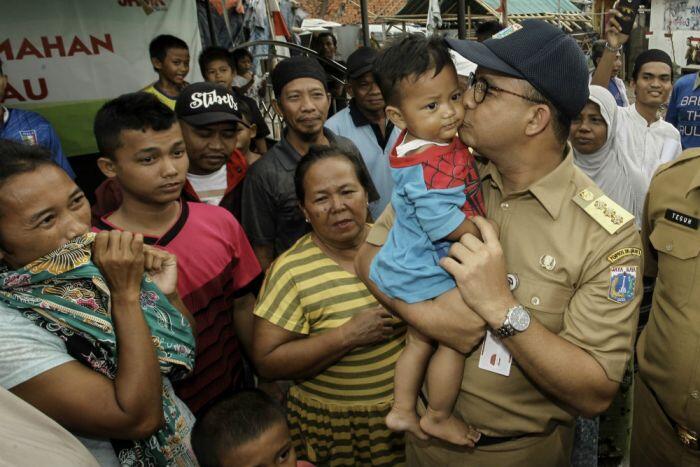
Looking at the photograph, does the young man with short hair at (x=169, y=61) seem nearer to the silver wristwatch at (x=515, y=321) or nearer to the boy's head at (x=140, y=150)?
the boy's head at (x=140, y=150)

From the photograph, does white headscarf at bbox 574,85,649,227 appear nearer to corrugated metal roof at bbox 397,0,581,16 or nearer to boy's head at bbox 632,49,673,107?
boy's head at bbox 632,49,673,107

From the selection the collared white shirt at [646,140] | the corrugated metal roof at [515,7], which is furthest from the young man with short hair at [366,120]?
the corrugated metal roof at [515,7]

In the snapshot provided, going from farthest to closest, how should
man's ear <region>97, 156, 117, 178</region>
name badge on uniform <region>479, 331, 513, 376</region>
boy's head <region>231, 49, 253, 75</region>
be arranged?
boy's head <region>231, 49, 253, 75</region>, man's ear <region>97, 156, 117, 178</region>, name badge on uniform <region>479, 331, 513, 376</region>

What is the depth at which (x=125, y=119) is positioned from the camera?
250 centimetres

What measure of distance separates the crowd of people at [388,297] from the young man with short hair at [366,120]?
1.56 metres

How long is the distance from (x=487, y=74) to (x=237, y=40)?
9090 mm

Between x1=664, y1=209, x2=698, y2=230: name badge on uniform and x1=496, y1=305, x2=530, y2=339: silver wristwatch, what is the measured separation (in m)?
0.99

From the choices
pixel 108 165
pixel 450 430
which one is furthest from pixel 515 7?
pixel 450 430

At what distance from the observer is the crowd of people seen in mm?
1645

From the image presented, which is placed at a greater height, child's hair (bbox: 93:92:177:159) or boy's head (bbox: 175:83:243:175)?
child's hair (bbox: 93:92:177:159)

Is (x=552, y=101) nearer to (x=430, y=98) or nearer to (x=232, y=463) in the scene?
(x=430, y=98)

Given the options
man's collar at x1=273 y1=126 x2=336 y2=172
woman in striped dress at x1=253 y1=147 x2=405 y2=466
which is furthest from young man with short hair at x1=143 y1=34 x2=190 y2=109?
woman in striped dress at x1=253 y1=147 x2=405 y2=466

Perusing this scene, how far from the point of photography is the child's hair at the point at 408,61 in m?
2.01

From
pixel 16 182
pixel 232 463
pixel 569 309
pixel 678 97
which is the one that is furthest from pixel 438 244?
pixel 678 97
